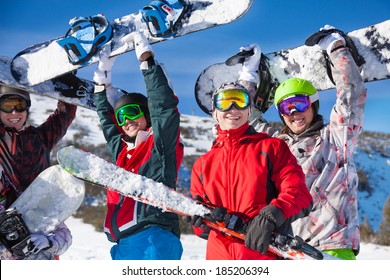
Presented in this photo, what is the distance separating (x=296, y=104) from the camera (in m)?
2.79

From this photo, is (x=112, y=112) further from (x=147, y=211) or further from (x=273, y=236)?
(x=273, y=236)

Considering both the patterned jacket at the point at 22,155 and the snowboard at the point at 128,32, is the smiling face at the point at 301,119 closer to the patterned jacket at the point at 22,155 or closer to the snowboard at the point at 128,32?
the snowboard at the point at 128,32

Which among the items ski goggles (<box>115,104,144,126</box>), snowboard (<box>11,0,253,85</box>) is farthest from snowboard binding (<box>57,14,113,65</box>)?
ski goggles (<box>115,104,144,126</box>)

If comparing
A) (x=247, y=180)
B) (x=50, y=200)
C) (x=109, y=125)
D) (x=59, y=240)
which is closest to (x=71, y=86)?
(x=109, y=125)

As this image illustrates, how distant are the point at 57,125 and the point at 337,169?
7.38ft

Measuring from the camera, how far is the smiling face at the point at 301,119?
2811mm

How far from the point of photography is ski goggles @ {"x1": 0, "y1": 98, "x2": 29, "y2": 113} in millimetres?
3653

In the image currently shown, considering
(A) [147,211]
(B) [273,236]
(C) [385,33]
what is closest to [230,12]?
(C) [385,33]

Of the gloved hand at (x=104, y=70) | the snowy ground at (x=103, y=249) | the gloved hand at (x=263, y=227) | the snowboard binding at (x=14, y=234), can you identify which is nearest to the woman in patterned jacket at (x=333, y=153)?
the gloved hand at (x=263, y=227)

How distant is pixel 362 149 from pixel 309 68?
75.7 ft

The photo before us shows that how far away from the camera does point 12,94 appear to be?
12.3ft

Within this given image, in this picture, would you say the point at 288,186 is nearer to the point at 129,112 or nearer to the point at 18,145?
the point at 129,112

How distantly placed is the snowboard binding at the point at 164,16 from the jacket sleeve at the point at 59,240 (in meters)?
1.45
